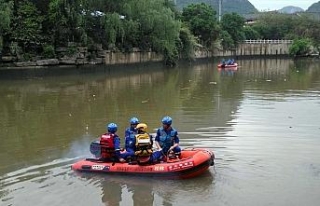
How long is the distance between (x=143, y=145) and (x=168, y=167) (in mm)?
658

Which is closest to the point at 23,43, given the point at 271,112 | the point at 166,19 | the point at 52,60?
the point at 52,60

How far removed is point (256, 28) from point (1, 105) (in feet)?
245

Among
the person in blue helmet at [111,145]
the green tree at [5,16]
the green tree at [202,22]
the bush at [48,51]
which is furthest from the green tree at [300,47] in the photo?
the person in blue helmet at [111,145]

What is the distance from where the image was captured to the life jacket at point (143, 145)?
9.81 m

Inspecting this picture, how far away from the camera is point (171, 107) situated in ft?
65.6

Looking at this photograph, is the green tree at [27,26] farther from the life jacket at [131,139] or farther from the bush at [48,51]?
the life jacket at [131,139]

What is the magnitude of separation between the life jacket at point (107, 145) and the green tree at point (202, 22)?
52.7 meters

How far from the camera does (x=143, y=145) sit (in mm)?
9805

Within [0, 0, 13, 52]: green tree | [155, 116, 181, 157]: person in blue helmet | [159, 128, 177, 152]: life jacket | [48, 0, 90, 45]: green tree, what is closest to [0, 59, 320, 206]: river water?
[155, 116, 181, 157]: person in blue helmet

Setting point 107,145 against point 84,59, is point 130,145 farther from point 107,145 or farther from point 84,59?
point 84,59

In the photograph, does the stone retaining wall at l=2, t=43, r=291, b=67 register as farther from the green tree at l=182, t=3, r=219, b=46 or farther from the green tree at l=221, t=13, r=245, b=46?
the green tree at l=221, t=13, r=245, b=46

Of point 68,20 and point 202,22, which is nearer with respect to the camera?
point 68,20

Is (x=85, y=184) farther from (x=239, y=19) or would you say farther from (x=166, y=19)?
(x=239, y=19)

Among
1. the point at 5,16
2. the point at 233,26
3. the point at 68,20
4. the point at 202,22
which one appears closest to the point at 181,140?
the point at 5,16
